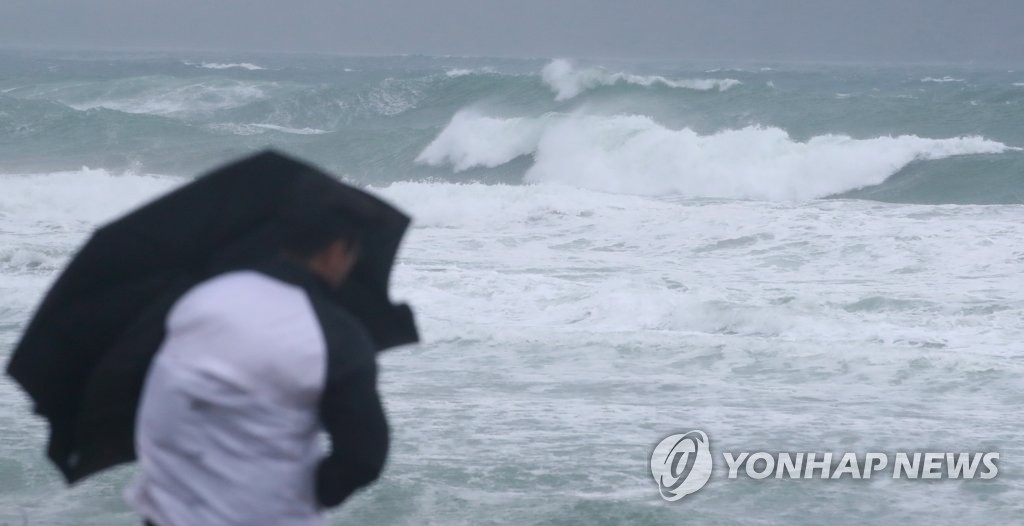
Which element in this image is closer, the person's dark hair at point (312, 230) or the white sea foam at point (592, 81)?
the person's dark hair at point (312, 230)

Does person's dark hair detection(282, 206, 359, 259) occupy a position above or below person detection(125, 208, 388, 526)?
above

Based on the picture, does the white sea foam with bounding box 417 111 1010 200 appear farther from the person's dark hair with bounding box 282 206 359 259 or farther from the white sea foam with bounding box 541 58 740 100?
the person's dark hair with bounding box 282 206 359 259

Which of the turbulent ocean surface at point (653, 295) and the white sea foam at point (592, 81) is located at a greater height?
the white sea foam at point (592, 81)

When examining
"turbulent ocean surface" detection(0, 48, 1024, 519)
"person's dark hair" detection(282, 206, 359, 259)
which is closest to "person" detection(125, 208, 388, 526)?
"person's dark hair" detection(282, 206, 359, 259)

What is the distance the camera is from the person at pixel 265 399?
191cm

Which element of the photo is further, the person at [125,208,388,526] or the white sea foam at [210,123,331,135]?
the white sea foam at [210,123,331,135]

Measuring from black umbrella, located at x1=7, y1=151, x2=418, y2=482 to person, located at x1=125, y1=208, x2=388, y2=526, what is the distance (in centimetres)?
5

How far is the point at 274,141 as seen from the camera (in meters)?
32.7

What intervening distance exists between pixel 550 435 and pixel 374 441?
4680mm

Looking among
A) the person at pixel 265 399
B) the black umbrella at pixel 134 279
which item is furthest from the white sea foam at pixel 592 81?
the person at pixel 265 399

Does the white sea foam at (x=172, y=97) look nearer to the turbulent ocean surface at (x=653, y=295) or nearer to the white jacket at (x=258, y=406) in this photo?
the turbulent ocean surface at (x=653, y=295)

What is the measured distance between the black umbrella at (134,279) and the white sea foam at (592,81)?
32.2m

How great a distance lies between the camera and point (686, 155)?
25016mm

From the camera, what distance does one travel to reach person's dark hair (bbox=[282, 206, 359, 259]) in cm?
205
